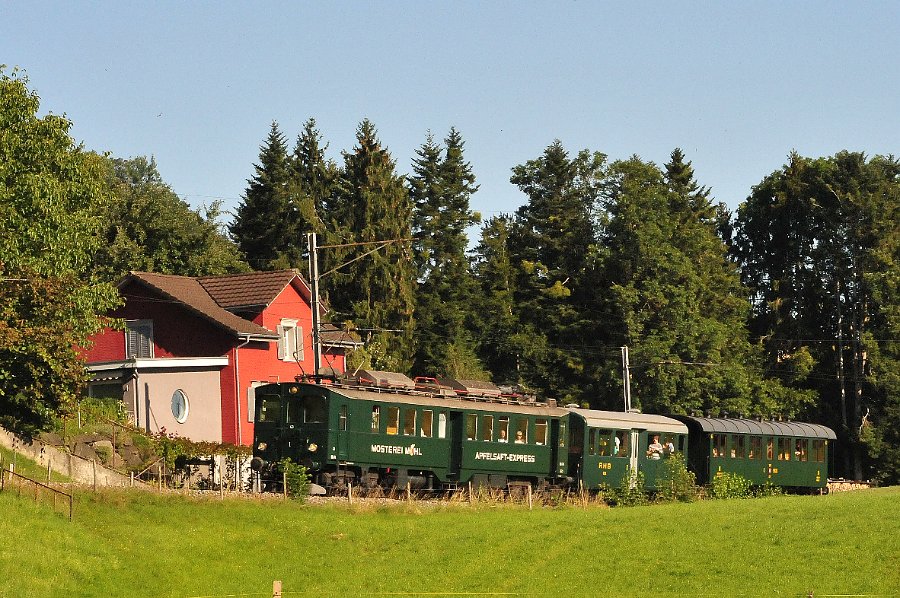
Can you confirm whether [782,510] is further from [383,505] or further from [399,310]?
[399,310]

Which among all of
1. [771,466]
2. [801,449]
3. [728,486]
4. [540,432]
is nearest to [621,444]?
[540,432]

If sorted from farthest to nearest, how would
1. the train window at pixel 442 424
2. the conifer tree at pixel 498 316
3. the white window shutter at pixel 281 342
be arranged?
the conifer tree at pixel 498 316 < the white window shutter at pixel 281 342 < the train window at pixel 442 424

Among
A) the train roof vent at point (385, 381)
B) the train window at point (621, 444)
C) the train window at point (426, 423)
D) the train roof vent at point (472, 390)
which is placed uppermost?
the train roof vent at point (385, 381)

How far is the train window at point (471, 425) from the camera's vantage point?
130 feet

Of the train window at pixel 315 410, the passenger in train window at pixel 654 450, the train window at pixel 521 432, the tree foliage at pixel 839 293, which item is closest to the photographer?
the train window at pixel 315 410

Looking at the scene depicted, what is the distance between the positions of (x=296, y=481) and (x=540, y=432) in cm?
988

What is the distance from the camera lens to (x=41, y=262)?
38.9 metres

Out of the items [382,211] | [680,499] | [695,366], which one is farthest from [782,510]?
[382,211]

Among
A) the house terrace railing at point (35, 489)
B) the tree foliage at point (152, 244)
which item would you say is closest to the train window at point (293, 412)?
the house terrace railing at point (35, 489)

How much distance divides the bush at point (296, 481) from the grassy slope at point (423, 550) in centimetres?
98

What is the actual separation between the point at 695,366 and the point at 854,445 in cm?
1184

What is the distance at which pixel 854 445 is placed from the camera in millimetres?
71875

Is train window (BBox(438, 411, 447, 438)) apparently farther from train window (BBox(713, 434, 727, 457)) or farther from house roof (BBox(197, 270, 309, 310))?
house roof (BBox(197, 270, 309, 310))

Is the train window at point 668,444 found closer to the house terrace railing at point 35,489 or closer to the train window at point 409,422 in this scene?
the train window at point 409,422
